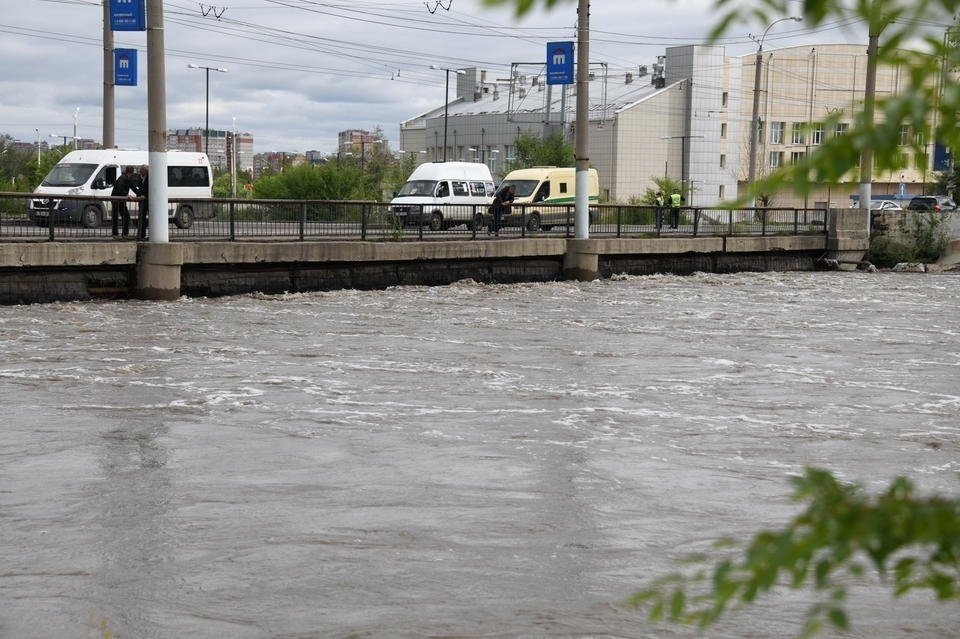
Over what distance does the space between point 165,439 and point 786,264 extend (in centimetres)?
3148

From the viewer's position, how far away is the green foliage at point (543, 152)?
254 ft

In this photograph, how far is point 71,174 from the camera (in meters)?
34.3

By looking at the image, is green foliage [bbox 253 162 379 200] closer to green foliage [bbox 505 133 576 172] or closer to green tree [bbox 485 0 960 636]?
green foliage [bbox 505 133 576 172]

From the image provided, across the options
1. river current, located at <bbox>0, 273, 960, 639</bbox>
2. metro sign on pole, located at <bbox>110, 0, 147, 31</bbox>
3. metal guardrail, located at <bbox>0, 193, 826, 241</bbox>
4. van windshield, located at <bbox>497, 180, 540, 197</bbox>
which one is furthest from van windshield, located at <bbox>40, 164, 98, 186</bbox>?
van windshield, located at <bbox>497, 180, 540, 197</bbox>

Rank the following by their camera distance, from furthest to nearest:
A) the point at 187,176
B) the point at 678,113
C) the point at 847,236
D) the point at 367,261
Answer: the point at 678,113 → the point at 847,236 → the point at 187,176 → the point at 367,261

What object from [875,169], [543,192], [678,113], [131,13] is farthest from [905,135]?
[678,113]

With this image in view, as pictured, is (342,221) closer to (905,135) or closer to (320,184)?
(905,135)

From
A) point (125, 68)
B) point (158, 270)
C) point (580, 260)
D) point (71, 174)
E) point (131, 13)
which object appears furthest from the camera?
point (71, 174)

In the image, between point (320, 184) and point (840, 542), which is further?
point (320, 184)

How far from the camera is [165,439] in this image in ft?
36.3

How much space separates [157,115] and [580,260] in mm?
12259

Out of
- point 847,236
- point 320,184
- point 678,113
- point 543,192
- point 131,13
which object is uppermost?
point 678,113

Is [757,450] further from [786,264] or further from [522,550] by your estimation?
[786,264]

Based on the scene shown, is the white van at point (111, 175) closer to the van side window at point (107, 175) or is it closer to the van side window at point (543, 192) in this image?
the van side window at point (107, 175)
